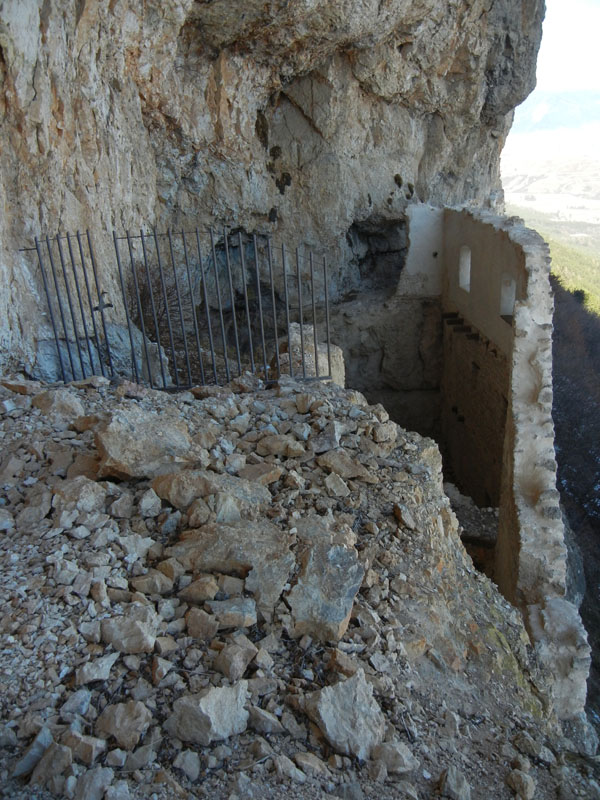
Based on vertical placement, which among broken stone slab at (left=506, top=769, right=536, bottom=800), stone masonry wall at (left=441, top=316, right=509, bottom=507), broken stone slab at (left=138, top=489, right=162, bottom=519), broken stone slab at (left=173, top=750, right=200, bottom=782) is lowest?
stone masonry wall at (left=441, top=316, right=509, bottom=507)

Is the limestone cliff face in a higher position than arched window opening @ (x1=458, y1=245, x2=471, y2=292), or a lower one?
higher

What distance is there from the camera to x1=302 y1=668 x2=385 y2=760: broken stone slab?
2234mm

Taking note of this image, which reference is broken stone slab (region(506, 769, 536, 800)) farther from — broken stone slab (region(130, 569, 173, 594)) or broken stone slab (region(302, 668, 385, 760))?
broken stone slab (region(130, 569, 173, 594))

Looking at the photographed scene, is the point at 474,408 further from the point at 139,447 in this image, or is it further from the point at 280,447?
the point at 139,447

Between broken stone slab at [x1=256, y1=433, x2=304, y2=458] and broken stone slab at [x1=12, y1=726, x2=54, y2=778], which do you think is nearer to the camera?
broken stone slab at [x1=12, y1=726, x2=54, y2=778]

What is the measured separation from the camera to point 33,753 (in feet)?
6.45

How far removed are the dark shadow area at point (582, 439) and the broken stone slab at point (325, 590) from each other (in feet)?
15.1

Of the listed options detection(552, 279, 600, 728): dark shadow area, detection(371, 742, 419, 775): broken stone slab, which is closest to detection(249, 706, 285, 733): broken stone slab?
detection(371, 742, 419, 775): broken stone slab

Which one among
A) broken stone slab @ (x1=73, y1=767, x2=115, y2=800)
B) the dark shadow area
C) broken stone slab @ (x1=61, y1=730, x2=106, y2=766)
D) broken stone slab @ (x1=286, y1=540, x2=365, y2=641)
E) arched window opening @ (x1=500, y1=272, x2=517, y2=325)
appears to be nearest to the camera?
broken stone slab @ (x1=73, y1=767, x2=115, y2=800)

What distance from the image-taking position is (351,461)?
3.79 meters

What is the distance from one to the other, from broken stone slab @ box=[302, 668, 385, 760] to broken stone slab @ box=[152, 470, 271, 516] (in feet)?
3.58

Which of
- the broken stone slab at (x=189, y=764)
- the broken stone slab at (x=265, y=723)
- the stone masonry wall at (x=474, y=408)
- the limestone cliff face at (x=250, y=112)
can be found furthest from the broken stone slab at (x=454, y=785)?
the stone masonry wall at (x=474, y=408)

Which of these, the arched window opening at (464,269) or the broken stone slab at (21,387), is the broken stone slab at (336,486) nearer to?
the broken stone slab at (21,387)

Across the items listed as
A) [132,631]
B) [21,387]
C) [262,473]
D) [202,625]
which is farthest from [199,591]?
[21,387]
